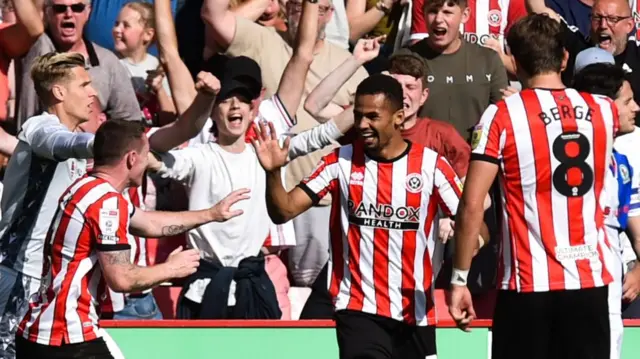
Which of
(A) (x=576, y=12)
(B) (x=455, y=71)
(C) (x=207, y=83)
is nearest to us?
(C) (x=207, y=83)

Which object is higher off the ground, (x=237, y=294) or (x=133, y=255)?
(x=133, y=255)

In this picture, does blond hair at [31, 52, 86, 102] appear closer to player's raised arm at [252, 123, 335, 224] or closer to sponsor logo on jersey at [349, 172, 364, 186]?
player's raised arm at [252, 123, 335, 224]

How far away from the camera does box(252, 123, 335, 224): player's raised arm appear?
652 cm

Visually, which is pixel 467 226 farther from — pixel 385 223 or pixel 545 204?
pixel 385 223

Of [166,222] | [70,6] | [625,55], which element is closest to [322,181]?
[166,222]

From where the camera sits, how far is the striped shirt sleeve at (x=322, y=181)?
6867 millimetres

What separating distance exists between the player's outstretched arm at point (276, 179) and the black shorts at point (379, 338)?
0.62m

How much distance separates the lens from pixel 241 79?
834 centimetres

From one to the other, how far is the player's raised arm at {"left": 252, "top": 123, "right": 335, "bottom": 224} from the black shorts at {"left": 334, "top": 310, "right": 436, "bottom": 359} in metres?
0.62

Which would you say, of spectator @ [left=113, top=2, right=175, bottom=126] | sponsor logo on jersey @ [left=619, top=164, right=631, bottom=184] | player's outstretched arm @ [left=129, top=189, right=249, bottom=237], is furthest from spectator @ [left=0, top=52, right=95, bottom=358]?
sponsor logo on jersey @ [left=619, top=164, right=631, bottom=184]

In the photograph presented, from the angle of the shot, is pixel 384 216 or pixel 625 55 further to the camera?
pixel 625 55

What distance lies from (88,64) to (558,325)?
402 cm

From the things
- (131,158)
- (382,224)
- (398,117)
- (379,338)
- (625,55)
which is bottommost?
(379,338)

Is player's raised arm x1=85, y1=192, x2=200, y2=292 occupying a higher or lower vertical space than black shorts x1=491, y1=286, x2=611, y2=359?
higher
